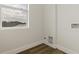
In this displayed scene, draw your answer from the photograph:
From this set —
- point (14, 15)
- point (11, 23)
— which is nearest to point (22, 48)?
point (11, 23)

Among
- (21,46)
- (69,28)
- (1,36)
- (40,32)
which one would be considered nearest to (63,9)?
(69,28)

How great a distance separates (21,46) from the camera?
3.37 m

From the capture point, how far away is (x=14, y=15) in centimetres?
303

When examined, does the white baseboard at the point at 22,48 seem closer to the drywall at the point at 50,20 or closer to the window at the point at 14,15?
the drywall at the point at 50,20

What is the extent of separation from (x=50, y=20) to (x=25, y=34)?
898mm

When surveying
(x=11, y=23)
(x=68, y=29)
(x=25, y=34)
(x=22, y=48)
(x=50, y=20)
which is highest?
(x=50, y=20)

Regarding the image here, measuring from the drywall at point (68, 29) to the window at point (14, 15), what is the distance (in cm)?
92

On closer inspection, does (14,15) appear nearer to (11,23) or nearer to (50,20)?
(11,23)

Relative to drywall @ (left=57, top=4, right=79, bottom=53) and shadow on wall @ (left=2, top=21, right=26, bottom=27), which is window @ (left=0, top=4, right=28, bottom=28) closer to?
shadow on wall @ (left=2, top=21, right=26, bottom=27)

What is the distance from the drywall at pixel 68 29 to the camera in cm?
288

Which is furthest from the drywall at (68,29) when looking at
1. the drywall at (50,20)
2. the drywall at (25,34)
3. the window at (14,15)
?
the window at (14,15)

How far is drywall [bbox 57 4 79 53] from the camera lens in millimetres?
2880
